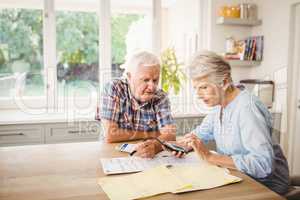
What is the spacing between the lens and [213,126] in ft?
5.54

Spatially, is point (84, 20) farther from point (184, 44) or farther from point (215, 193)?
point (215, 193)

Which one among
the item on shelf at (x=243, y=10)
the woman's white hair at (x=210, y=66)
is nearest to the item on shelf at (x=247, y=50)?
the item on shelf at (x=243, y=10)

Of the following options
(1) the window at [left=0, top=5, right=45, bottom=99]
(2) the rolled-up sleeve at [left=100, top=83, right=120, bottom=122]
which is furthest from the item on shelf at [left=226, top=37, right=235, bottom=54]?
(1) the window at [left=0, top=5, right=45, bottom=99]

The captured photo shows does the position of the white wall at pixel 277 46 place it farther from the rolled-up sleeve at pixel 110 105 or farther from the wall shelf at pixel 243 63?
the rolled-up sleeve at pixel 110 105

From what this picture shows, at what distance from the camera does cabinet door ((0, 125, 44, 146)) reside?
2496 mm

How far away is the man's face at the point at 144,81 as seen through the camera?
5.94 ft

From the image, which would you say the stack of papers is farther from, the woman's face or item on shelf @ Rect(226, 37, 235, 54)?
item on shelf @ Rect(226, 37, 235, 54)

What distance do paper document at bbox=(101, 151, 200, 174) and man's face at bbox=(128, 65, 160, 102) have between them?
507mm

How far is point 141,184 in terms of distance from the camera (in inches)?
42.7

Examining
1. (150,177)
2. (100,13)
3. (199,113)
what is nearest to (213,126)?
(150,177)

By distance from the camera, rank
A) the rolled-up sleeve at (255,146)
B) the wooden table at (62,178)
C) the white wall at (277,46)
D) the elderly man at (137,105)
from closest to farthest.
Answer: the wooden table at (62,178) < the rolled-up sleeve at (255,146) < the elderly man at (137,105) < the white wall at (277,46)

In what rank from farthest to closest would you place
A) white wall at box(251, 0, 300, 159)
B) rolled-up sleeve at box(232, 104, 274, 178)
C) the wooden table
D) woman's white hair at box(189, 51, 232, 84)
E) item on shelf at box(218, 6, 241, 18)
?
item on shelf at box(218, 6, 241, 18)
white wall at box(251, 0, 300, 159)
woman's white hair at box(189, 51, 232, 84)
rolled-up sleeve at box(232, 104, 274, 178)
the wooden table

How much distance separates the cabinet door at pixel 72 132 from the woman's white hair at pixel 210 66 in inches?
55.8

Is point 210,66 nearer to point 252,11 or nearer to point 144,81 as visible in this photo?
point 144,81
